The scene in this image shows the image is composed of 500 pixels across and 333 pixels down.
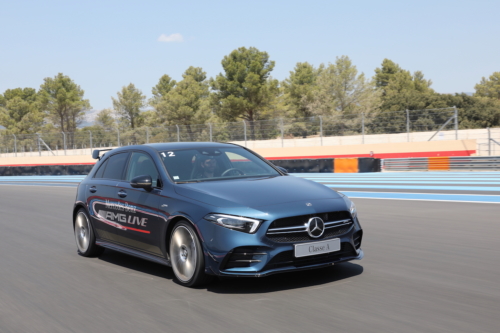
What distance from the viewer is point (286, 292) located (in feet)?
17.6

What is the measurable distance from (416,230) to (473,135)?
22717 mm

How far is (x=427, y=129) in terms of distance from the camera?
2827 centimetres

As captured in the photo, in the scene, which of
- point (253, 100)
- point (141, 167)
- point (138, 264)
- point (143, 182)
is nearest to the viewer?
point (143, 182)

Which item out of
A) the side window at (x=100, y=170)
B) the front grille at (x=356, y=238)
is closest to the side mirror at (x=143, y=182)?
the side window at (x=100, y=170)

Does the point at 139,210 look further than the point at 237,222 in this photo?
Yes

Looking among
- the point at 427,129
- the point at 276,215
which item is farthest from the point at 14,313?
the point at 427,129

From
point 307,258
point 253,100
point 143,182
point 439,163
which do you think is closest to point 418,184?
point 439,163

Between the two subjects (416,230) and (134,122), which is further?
(134,122)

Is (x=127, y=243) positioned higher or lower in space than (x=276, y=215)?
lower

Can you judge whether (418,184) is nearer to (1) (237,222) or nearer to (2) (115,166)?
(2) (115,166)

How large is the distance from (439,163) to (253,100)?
4890 centimetres

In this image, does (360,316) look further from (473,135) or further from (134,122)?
(134,122)

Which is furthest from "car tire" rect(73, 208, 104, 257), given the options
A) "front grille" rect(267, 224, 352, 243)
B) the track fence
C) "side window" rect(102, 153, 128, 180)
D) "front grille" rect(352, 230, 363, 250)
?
the track fence

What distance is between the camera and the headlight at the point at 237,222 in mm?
5215
